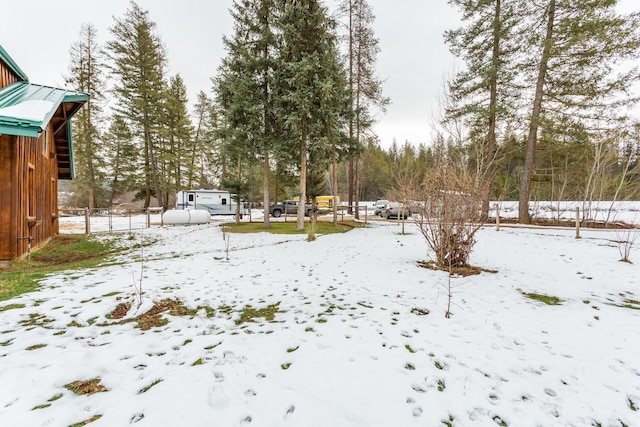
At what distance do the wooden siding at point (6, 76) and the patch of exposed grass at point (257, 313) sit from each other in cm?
808

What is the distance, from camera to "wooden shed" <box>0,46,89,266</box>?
4.64 m

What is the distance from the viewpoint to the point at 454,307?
3.60 metres

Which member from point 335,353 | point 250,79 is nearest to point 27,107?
point 335,353

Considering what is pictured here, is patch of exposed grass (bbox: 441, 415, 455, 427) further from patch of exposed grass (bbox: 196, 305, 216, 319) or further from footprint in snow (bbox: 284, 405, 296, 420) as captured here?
patch of exposed grass (bbox: 196, 305, 216, 319)

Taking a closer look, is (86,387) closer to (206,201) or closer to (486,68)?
(486,68)

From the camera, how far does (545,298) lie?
4008 millimetres

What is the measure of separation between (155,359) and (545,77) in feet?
59.2

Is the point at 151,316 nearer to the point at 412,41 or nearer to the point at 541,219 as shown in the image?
the point at 412,41

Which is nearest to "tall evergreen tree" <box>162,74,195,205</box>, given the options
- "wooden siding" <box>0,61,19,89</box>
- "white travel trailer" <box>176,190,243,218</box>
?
"white travel trailer" <box>176,190,243,218</box>

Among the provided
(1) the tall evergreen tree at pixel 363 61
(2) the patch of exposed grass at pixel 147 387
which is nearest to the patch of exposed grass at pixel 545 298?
(2) the patch of exposed grass at pixel 147 387

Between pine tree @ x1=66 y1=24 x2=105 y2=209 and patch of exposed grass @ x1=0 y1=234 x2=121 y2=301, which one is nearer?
patch of exposed grass @ x1=0 y1=234 x2=121 y2=301

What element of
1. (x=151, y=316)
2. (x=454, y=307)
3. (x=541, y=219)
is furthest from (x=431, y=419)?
(x=541, y=219)

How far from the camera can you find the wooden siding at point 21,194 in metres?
5.59

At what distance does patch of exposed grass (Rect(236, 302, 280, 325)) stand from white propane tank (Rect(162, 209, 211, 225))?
1397 cm
